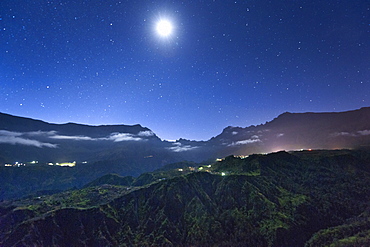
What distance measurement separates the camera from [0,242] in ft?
561

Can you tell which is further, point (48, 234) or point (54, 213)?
point (54, 213)

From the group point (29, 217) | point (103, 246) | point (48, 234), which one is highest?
point (29, 217)

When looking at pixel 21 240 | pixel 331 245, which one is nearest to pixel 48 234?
pixel 21 240

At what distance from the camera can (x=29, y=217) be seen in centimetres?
19438

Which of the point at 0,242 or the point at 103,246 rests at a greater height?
the point at 0,242

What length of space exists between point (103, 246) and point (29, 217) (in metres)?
76.1

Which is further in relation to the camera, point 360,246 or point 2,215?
point 2,215

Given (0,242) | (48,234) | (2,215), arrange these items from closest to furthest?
(0,242) → (48,234) → (2,215)

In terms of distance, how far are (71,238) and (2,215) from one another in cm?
7262

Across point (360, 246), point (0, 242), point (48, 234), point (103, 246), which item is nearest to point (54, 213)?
point (48, 234)

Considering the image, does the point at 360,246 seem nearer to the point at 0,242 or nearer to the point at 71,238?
the point at 71,238

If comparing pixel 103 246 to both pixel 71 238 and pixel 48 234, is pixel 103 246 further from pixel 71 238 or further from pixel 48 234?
pixel 48 234

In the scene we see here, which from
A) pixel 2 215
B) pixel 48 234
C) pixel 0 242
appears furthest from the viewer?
pixel 2 215

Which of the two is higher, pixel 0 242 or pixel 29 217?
pixel 29 217
